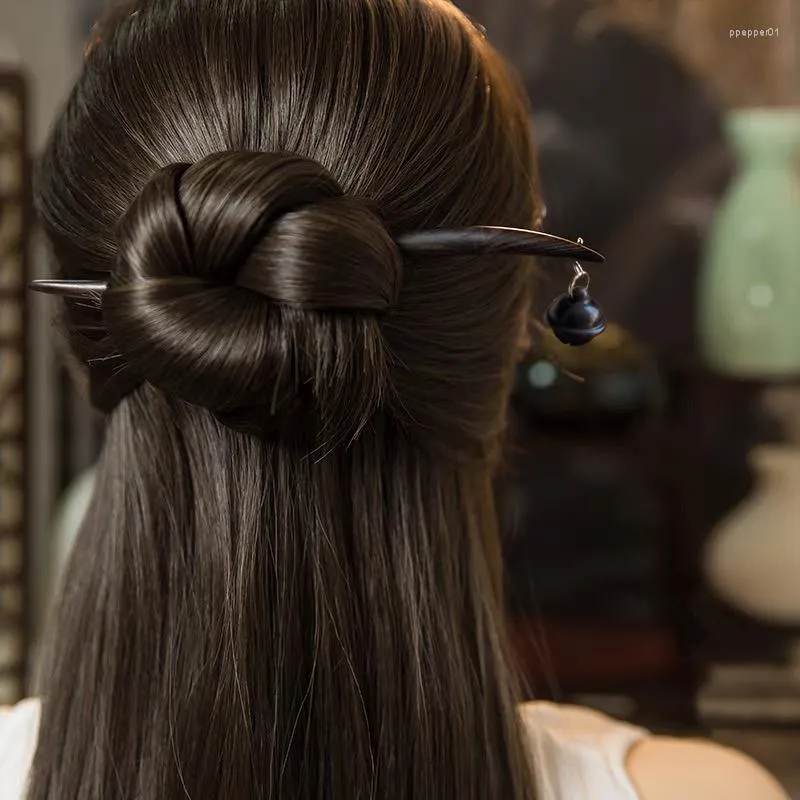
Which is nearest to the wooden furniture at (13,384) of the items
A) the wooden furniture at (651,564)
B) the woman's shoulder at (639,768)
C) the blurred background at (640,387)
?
the blurred background at (640,387)

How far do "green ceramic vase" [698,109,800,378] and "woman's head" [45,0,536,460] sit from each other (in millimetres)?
578

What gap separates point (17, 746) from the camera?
60cm

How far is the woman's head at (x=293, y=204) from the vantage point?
1.34 ft

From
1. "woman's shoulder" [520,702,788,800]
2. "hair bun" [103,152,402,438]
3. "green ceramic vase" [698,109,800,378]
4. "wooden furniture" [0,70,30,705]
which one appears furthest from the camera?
"wooden furniture" [0,70,30,705]

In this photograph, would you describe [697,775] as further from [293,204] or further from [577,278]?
[293,204]

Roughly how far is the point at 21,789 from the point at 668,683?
0.80 meters

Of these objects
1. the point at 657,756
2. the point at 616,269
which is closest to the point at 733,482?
the point at 616,269

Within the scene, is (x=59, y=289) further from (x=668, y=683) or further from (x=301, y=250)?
(x=668, y=683)

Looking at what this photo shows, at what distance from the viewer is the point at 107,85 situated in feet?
1.59

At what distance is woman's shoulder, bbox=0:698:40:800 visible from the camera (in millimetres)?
587

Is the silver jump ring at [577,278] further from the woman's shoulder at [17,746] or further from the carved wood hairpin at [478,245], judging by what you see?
the woman's shoulder at [17,746]

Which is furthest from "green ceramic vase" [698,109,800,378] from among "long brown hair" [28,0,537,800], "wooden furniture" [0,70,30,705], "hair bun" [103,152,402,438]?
"wooden furniture" [0,70,30,705]

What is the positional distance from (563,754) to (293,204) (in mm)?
378
